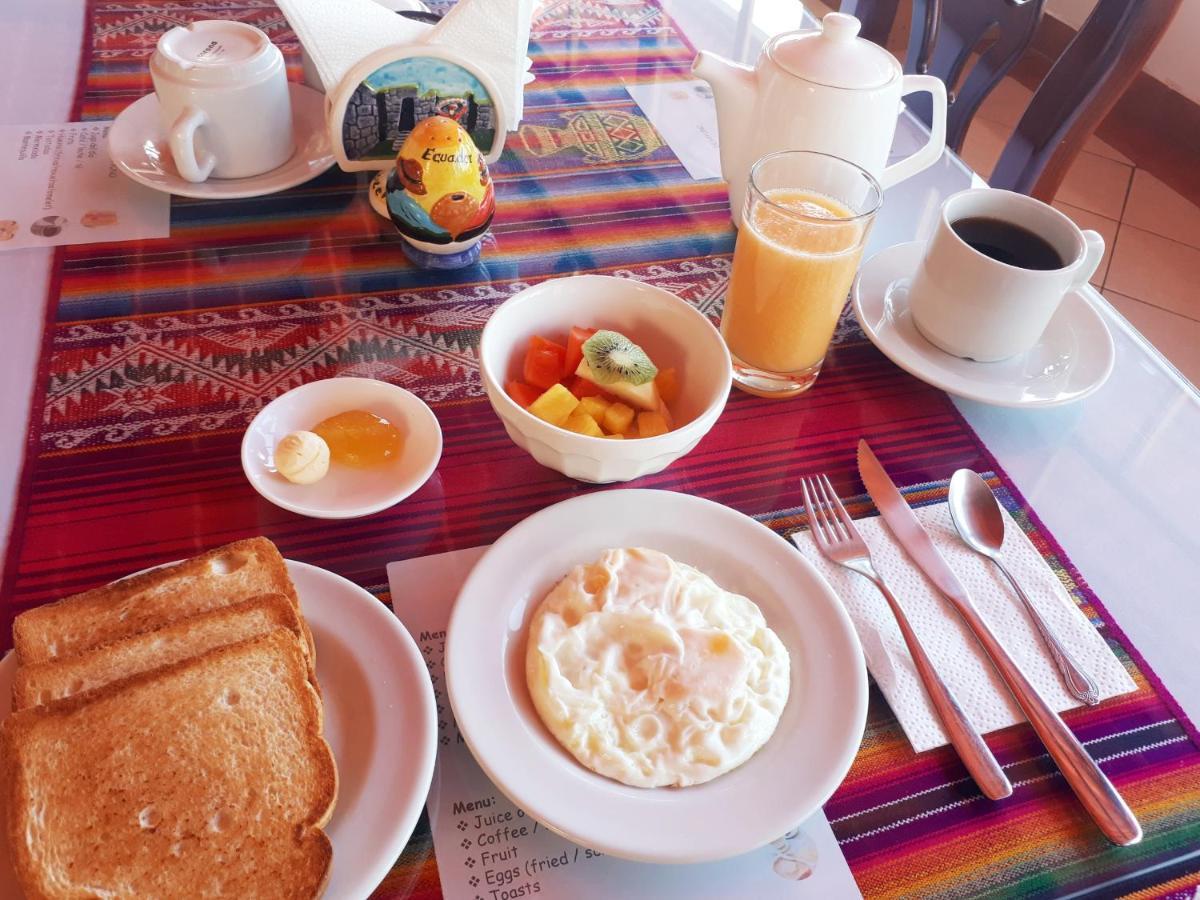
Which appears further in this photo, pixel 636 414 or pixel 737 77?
pixel 737 77

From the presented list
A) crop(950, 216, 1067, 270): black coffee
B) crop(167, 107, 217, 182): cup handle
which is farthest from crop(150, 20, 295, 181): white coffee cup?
crop(950, 216, 1067, 270): black coffee

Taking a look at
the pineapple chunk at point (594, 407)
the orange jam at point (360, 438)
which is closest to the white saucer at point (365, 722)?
the orange jam at point (360, 438)

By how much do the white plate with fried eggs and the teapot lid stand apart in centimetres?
56

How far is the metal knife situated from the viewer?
648 millimetres

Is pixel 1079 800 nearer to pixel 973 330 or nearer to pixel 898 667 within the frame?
pixel 898 667

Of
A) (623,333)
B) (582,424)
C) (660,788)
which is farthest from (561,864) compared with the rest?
(623,333)

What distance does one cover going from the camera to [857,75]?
39.5 inches

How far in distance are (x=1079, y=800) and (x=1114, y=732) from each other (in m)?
0.08

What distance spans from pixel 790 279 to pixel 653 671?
45cm

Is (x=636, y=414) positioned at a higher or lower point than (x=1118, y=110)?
higher

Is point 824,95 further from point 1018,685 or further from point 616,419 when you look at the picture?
point 1018,685

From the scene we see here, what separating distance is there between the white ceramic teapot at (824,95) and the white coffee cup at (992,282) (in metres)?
0.15

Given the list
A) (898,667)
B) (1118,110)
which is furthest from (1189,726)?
(1118,110)

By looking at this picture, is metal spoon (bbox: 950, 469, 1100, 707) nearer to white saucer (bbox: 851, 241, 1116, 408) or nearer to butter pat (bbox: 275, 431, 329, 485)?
white saucer (bbox: 851, 241, 1116, 408)
